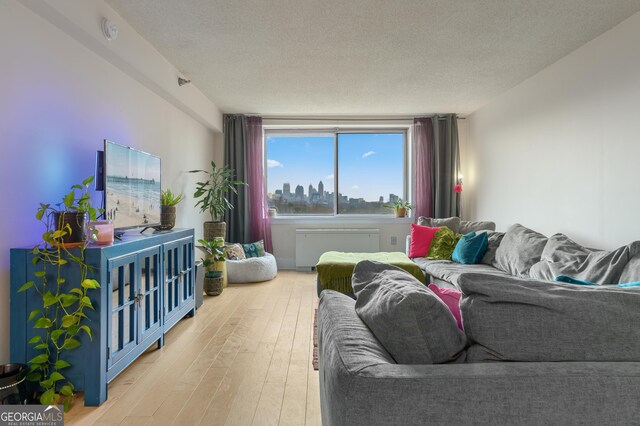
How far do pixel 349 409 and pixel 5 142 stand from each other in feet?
7.35

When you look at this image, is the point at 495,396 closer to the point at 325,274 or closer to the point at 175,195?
the point at 325,274

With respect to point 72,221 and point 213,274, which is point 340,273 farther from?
point 72,221

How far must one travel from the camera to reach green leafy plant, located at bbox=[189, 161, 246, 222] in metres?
5.28

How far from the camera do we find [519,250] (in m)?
3.74

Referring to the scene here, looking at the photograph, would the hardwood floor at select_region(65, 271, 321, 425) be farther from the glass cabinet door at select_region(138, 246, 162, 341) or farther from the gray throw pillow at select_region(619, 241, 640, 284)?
the gray throw pillow at select_region(619, 241, 640, 284)

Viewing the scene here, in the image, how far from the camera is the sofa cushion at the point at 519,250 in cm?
358

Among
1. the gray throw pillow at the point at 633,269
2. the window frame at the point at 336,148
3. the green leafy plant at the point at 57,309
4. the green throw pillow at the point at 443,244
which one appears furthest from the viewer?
the window frame at the point at 336,148

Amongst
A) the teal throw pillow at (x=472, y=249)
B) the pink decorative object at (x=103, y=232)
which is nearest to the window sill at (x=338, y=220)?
the teal throw pillow at (x=472, y=249)

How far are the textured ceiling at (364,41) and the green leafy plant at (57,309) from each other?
1.76 meters

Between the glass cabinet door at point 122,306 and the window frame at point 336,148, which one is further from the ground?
the window frame at point 336,148

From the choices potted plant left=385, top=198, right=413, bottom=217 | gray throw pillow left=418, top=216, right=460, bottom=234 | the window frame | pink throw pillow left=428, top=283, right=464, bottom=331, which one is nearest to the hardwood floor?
pink throw pillow left=428, top=283, right=464, bottom=331

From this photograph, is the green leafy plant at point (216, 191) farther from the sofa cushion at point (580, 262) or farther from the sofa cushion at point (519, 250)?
the sofa cushion at point (580, 262)

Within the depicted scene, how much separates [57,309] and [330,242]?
455cm

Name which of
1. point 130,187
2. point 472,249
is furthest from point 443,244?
point 130,187
